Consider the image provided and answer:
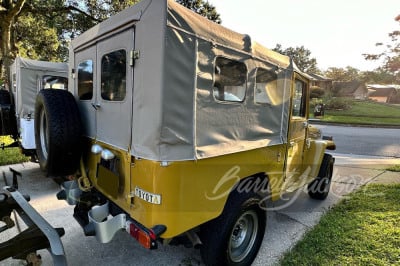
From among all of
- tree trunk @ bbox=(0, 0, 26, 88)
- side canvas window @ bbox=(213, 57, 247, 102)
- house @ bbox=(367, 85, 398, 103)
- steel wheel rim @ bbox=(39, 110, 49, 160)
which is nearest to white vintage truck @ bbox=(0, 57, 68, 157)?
steel wheel rim @ bbox=(39, 110, 49, 160)

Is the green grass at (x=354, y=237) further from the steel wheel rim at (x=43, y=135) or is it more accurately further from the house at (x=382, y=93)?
the house at (x=382, y=93)

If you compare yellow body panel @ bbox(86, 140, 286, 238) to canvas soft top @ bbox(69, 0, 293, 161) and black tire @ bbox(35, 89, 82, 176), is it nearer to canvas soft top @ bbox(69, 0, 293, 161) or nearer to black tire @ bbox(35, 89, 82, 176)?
canvas soft top @ bbox(69, 0, 293, 161)

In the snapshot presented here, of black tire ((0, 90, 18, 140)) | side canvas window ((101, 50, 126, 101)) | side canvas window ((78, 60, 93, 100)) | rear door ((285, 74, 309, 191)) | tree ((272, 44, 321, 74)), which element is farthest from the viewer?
tree ((272, 44, 321, 74))

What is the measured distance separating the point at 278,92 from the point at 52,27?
55.9ft

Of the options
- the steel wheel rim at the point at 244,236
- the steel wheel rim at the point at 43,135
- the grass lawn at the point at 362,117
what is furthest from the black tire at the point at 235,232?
the grass lawn at the point at 362,117

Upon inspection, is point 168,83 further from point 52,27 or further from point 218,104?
point 52,27

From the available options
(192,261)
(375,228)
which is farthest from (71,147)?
(375,228)

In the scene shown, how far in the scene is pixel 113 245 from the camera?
3410 millimetres

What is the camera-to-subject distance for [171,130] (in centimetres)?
224

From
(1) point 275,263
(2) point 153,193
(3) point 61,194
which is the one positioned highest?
(2) point 153,193

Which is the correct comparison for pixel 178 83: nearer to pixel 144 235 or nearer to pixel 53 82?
pixel 144 235

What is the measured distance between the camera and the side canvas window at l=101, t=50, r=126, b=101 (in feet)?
8.54

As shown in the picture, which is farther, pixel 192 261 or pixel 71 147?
pixel 192 261

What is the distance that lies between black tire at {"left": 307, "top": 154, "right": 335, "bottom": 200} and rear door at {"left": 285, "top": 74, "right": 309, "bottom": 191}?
63 centimetres
